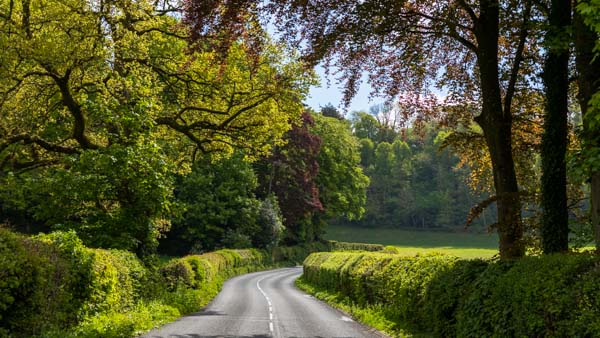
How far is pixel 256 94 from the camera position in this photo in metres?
22.2

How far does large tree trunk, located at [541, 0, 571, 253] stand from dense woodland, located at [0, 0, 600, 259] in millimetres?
28

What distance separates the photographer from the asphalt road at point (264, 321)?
536 inches

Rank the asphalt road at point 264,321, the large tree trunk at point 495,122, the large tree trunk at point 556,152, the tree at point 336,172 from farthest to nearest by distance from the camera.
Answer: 1. the tree at point 336,172
2. the asphalt road at point 264,321
3. the large tree trunk at point 495,122
4. the large tree trunk at point 556,152

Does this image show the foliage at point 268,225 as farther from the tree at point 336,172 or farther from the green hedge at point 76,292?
the green hedge at point 76,292

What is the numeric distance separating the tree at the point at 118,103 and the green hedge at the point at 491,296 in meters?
6.74

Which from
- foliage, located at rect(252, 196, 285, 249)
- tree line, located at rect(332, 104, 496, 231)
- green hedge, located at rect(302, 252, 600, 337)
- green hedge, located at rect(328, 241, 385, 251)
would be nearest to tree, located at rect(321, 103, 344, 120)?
tree line, located at rect(332, 104, 496, 231)

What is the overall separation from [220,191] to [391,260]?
33664 millimetres

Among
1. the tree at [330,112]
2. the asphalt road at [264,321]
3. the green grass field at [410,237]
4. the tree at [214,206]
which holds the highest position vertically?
the tree at [330,112]

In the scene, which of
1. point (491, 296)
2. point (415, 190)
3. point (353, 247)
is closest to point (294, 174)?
point (353, 247)

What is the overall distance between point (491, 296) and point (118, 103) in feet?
46.8

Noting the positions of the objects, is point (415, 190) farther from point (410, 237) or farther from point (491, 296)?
point (491, 296)

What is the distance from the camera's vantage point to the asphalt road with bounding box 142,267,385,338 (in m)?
13.6

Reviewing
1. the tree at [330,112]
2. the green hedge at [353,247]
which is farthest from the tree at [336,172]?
the tree at [330,112]

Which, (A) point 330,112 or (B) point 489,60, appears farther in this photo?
(A) point 330,112
